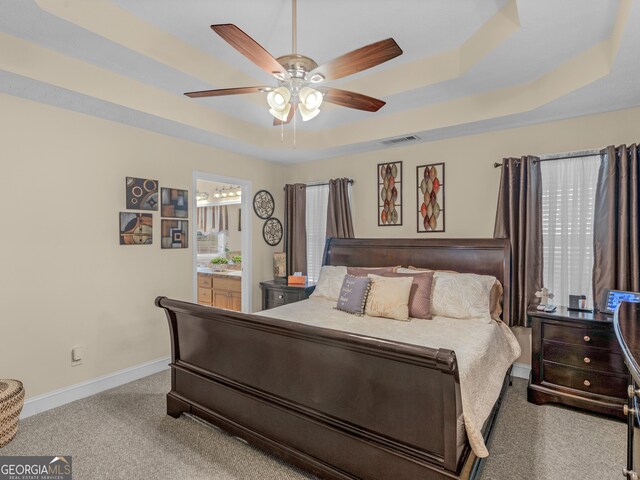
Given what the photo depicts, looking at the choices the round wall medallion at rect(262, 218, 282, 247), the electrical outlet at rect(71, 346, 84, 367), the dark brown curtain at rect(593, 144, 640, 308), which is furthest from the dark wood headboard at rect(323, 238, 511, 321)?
the electrical outlet at rect(71, 346, 84, 367)

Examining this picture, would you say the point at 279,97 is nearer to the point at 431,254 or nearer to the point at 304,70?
the point at 304,70

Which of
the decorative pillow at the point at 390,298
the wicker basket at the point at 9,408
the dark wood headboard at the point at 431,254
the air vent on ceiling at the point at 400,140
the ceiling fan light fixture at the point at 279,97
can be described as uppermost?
the air vent on ceiling at the point at 400,140

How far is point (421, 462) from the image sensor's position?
5.21ft

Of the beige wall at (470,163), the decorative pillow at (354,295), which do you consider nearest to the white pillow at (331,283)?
the decorative pillow at (354,295)

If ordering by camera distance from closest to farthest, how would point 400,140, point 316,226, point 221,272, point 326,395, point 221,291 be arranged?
1. point 326,395
2. point 400,140
3. point 316,226
4. point 221,291
5. point 221,272

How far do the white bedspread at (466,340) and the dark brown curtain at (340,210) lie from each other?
123 cm

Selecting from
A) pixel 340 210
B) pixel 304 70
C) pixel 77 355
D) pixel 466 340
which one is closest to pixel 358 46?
pixel 304 70

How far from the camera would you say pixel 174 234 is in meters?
3.74

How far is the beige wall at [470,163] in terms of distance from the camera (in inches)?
120

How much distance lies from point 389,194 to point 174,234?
2.54m

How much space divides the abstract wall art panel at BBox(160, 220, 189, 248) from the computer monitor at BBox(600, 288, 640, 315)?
4.04m

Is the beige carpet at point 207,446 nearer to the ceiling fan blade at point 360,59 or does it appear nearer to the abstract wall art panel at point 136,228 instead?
the abstract wall art panel at point 136,228

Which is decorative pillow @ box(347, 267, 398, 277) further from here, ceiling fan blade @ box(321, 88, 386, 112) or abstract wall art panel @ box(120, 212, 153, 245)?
abstract wall art panel @ box(120, 212, 153, 245)

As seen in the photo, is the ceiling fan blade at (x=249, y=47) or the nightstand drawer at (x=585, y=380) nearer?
the ceiling fan blade at (x=249, y=47)
